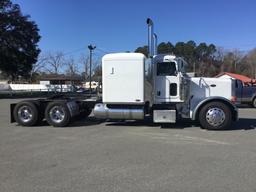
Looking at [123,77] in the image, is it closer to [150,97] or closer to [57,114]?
[150,97]

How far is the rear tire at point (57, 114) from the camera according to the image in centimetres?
1578

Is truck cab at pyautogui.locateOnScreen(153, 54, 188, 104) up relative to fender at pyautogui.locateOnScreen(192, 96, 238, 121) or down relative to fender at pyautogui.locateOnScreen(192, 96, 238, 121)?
up

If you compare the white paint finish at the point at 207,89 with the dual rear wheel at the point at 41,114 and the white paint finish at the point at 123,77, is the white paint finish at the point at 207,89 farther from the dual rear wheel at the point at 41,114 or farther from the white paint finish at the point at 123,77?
the dual rear wheel at the point at 41,114

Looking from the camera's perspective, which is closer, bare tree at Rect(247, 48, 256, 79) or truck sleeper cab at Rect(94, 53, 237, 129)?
truck sleeper cab at Rect(94, 53, 237, 129)

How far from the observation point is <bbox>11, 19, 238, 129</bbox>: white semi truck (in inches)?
587

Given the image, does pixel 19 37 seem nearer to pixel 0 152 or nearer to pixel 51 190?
pixel 0 152

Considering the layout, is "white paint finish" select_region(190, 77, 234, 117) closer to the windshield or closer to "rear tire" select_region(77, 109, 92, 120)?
the windshield

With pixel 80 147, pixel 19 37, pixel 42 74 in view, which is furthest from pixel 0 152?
pixel 42 74

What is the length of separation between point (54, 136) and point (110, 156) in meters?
3.97

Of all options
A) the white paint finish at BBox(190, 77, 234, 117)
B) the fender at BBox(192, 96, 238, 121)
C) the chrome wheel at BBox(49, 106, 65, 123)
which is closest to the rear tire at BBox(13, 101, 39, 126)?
the chrome wheel at BBox(49, 106, 65, 123)

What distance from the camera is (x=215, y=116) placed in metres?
14.7

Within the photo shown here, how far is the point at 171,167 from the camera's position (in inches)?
340

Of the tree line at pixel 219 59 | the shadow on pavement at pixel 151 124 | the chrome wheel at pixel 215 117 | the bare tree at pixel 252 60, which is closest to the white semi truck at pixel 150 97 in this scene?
the chrome wheel at pixel 215 117

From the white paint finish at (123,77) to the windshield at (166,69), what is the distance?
99cm
